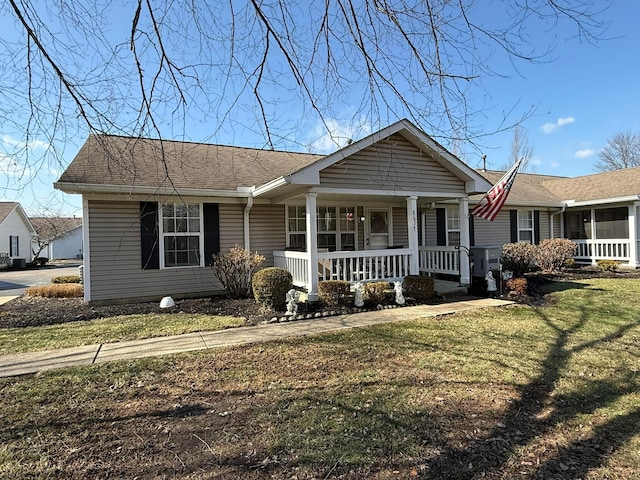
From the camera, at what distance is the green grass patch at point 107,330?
5.77 metres

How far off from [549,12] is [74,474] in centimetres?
510

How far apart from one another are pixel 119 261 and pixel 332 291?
524 centimetres

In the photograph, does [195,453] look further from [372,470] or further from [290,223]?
[290,223]

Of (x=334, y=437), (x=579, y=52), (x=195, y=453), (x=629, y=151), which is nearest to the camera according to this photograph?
(x=195, y=453)

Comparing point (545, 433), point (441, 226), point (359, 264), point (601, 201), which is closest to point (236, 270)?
point (359, 264)

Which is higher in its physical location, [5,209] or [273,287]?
[5,209]

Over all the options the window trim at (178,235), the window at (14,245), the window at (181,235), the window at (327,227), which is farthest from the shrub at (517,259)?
the window at (14,245)

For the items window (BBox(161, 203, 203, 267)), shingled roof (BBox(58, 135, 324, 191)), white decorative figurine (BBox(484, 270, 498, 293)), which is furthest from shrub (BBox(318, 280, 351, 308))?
white decorative figurine (BBox(484, 270, 498, 293))

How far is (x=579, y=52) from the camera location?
A: 355cm

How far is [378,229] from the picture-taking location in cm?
1209

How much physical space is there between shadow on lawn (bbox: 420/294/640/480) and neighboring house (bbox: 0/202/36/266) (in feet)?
107

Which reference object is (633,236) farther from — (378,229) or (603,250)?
(378,229)

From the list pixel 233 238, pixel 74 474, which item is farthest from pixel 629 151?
pixel 74 474

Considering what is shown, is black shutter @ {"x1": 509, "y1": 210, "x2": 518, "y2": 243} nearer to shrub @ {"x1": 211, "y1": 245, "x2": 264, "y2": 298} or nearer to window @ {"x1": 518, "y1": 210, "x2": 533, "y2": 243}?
window @ {"x1": 518, "y1": 210, "x2": 533, "y2": 243}
